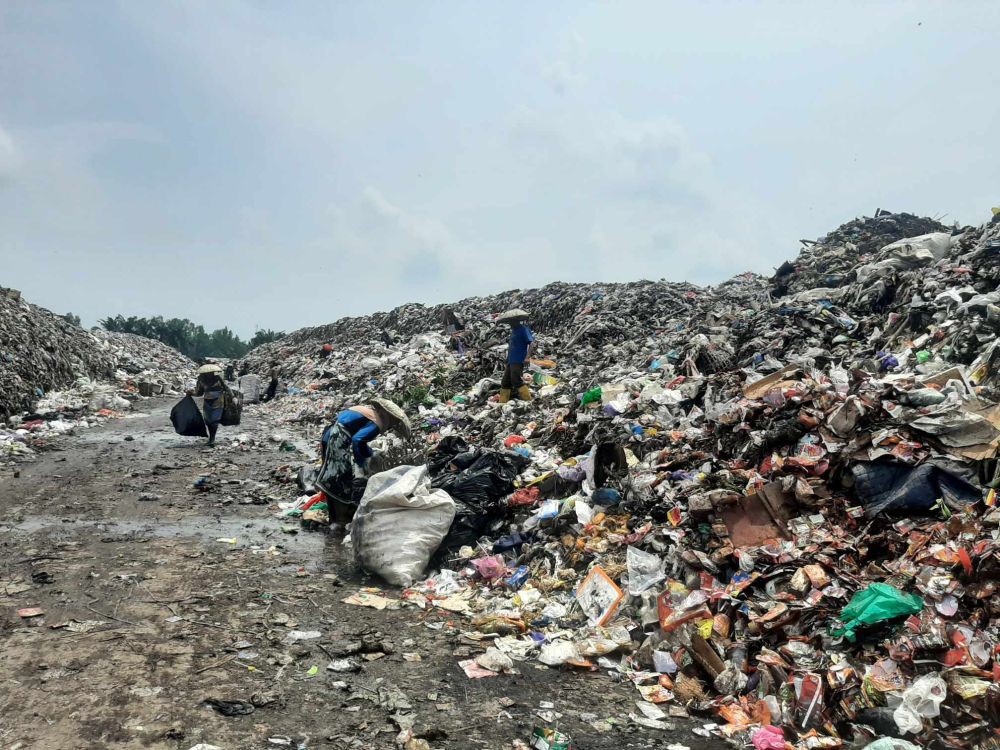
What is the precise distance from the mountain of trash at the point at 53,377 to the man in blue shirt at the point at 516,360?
605 centimetres

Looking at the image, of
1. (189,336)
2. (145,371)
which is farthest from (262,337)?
(145,371)

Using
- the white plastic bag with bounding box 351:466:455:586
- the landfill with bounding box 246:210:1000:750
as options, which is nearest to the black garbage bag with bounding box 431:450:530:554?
the landfill with bounding box 246:210:1000:750

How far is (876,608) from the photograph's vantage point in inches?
108

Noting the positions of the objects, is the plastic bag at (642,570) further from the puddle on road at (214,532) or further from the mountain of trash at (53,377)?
the mountain of trash at (53,377)

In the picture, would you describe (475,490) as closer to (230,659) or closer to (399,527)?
(399,527)

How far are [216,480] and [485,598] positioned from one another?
4.18m

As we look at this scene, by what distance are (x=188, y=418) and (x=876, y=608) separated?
28.3 feet

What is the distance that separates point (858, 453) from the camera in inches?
148

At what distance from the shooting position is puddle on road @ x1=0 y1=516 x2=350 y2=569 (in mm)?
4707

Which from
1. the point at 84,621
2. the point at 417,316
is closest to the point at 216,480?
the point at 84,621

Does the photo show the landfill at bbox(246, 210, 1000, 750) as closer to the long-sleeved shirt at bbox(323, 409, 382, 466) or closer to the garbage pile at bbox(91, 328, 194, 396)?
the long-sleeved shirt at bbox(323, 409, 382, 466)

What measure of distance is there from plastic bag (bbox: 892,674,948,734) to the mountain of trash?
899 centimetres

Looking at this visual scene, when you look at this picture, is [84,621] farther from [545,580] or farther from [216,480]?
[216,480]

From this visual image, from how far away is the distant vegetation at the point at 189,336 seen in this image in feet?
129
